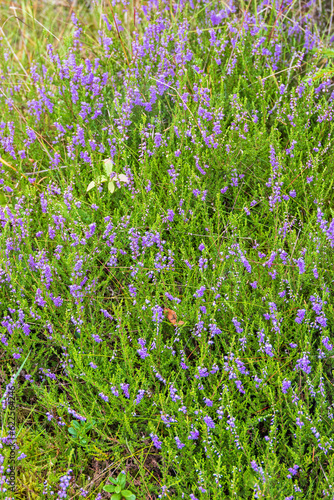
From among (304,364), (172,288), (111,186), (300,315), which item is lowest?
(172,288)

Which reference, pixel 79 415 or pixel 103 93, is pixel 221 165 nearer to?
pixel 103 93

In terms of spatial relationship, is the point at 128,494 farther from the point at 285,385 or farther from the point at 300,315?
the point at 300,315

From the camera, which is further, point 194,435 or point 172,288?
point 172,288

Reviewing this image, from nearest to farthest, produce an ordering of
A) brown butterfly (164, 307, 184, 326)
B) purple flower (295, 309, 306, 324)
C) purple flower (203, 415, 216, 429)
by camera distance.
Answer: purple flower (203, 415, 216, 429)
purple flower (295, 309, 306, 324)
brown butterfly (164, 307, 184, 326)

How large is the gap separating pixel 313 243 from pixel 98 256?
1.29 meters

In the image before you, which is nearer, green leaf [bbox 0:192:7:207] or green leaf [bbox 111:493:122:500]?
green leaf [bbox 111:493:122:500]

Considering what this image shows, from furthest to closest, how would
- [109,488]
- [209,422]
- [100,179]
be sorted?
[100,179] → [109,488] → [209,422]

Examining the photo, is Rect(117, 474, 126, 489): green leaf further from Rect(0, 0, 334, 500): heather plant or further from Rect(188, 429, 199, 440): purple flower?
Rect(188, 429, 199, 440): purple flower

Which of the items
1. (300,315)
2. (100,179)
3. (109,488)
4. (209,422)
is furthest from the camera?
(100,179)

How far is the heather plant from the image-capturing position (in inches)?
83.7

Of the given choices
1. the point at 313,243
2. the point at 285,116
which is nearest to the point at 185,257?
the point at 313,243

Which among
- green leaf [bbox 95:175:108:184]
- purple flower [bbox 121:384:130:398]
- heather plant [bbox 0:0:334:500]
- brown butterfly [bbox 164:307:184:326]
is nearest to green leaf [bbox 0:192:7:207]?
heather plant [bbox 0:0:334:500]

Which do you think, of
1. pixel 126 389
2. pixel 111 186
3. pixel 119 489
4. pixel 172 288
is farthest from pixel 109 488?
pixel 111 186

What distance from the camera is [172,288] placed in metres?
2.66
